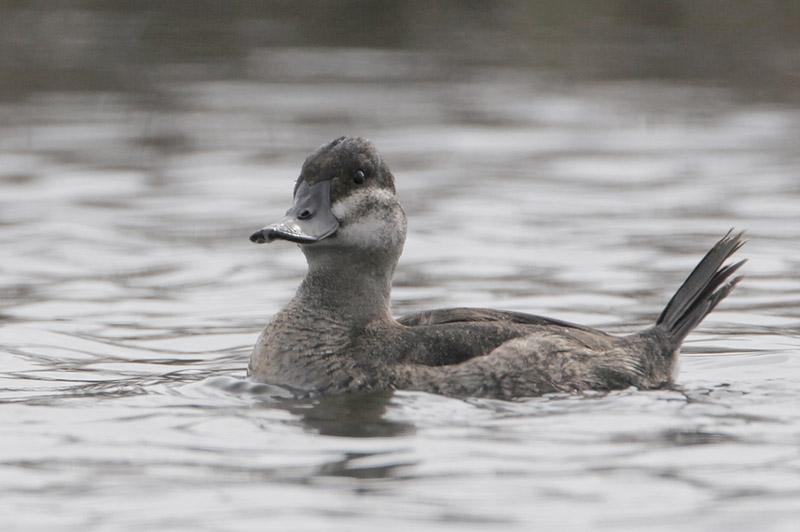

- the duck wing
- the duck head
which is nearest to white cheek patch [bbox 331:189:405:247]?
the duck head

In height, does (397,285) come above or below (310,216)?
below

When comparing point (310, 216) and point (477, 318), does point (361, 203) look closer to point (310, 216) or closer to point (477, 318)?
point (310, 216)

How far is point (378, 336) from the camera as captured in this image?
6.30 meters

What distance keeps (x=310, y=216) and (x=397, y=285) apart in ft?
11.1

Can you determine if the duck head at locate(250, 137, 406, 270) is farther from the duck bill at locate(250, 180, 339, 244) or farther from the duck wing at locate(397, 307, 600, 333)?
the duck wing at locate(397, 307, 600, 333)

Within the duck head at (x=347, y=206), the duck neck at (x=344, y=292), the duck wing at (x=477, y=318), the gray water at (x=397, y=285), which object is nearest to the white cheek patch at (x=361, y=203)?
the duck head at (x=347, y=206)

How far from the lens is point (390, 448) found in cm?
542

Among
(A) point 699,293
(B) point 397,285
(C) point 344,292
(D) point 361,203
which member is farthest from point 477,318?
(B) point 397,285

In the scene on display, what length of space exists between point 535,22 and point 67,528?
18616 millimetres

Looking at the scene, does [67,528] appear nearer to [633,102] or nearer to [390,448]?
[390,448]

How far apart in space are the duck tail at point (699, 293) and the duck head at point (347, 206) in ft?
4.49

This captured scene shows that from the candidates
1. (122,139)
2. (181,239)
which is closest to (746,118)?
(122,139)

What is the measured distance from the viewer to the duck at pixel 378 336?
612cm

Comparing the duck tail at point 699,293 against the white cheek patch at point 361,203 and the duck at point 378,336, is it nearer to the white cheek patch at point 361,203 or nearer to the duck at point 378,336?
the duck at point 378,336
